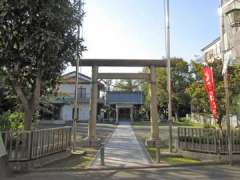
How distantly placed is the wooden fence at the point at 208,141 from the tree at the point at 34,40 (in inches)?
239

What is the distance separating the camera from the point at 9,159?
28.3 feet

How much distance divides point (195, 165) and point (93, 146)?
6694 millimetres

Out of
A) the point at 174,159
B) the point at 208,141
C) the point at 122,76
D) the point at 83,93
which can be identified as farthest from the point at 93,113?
Answer: the point at 83,93

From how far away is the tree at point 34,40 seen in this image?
29.9ft

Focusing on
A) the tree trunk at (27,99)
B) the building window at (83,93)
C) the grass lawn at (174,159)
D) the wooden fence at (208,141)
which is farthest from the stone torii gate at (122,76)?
the building window at (83,93)

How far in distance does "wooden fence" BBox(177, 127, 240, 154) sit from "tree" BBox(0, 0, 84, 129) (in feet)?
20.0

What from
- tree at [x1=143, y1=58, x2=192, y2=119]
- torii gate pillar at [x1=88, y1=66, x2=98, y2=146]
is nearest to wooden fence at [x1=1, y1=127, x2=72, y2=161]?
torii gate pillar at [x1=88, y1=66, x2=98, y2=146]

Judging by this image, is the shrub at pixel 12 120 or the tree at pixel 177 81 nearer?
the shrub at pixel 12 120

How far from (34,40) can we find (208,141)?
781 centimetres

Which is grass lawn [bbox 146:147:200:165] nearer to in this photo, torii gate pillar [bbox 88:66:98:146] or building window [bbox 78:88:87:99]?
torii gate pillar [bbox 88:66:98:146]

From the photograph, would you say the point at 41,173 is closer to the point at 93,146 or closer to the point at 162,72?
the point at 93,146

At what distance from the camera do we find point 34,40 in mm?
9164

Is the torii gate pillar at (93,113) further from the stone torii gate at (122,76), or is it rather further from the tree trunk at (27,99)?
the tree trunk at (27,99)

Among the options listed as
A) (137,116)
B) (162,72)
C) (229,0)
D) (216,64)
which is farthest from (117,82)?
(216,64)
